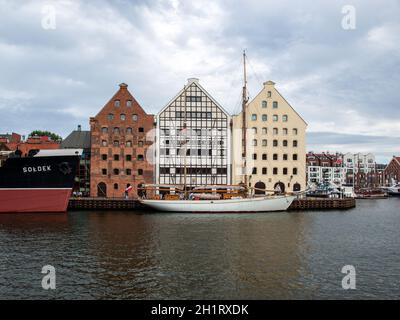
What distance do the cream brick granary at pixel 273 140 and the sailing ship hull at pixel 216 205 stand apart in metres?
14.2

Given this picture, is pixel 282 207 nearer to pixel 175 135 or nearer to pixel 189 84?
pixel 175 135

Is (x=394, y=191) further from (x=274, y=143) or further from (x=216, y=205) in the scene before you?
(x=216, y=205)

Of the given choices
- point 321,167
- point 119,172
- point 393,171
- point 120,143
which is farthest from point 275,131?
point 393,171

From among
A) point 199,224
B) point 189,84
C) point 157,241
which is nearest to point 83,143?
point 189,84

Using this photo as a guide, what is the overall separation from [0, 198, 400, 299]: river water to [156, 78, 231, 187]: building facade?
2830 centimetres

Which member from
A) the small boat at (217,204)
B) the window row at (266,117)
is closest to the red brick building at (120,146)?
the small boat at (217,204)

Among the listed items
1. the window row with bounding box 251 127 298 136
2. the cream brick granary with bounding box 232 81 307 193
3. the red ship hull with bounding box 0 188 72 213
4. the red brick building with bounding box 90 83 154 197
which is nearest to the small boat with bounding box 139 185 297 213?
the red ship hull with bounding box 0 188 72 213

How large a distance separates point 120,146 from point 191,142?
43.2ft

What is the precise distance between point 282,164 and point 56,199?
41.2 meters

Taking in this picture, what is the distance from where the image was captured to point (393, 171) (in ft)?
510

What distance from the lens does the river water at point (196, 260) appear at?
17.0 metres

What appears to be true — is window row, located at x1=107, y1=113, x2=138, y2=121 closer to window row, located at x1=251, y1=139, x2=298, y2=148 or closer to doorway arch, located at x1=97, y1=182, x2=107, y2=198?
doorway arch, located at x1=97, y1=182, x2=107, y2=198

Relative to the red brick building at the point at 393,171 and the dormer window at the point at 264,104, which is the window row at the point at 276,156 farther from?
the red brick building at the point at 393,171

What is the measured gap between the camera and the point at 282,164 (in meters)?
67.7
